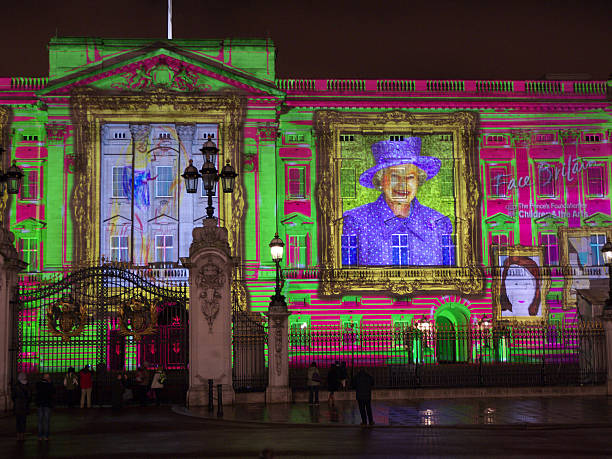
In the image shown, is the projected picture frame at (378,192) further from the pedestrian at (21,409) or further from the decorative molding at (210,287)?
the pedestrian at (21,409)

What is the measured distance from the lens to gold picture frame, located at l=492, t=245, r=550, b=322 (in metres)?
52.9

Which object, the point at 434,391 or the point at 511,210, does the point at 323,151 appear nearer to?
the point at 511,210

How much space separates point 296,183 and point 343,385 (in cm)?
2500

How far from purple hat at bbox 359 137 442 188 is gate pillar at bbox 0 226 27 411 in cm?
3110

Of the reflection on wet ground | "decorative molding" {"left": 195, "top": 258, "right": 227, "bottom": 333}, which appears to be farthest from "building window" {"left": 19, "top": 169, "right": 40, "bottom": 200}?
the reflection on wet ground

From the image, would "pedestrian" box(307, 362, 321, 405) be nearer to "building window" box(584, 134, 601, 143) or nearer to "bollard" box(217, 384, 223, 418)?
"bollard" box(217, 384, 223, 418)

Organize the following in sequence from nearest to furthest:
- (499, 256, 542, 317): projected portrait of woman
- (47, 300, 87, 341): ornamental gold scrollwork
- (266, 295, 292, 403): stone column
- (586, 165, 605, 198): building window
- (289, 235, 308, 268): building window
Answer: (47, 300, 87, 341): ornamental gold scrollwork
(266, 295, 292, 403): stone column
(289, 235, 308, 268): building window
(499, 256, 542, 317): projected portrait of woman
(586, 165, 605, 198): building window

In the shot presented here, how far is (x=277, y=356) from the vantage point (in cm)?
2700

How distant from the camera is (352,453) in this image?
53.2 ft

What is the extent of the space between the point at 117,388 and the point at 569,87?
39417 millimetres

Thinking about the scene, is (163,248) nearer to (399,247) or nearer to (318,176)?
(318,176)

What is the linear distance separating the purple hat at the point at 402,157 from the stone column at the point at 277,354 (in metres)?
27.8

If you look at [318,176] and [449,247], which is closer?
[318,176]

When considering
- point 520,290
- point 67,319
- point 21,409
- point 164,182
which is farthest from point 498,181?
point 21,409
